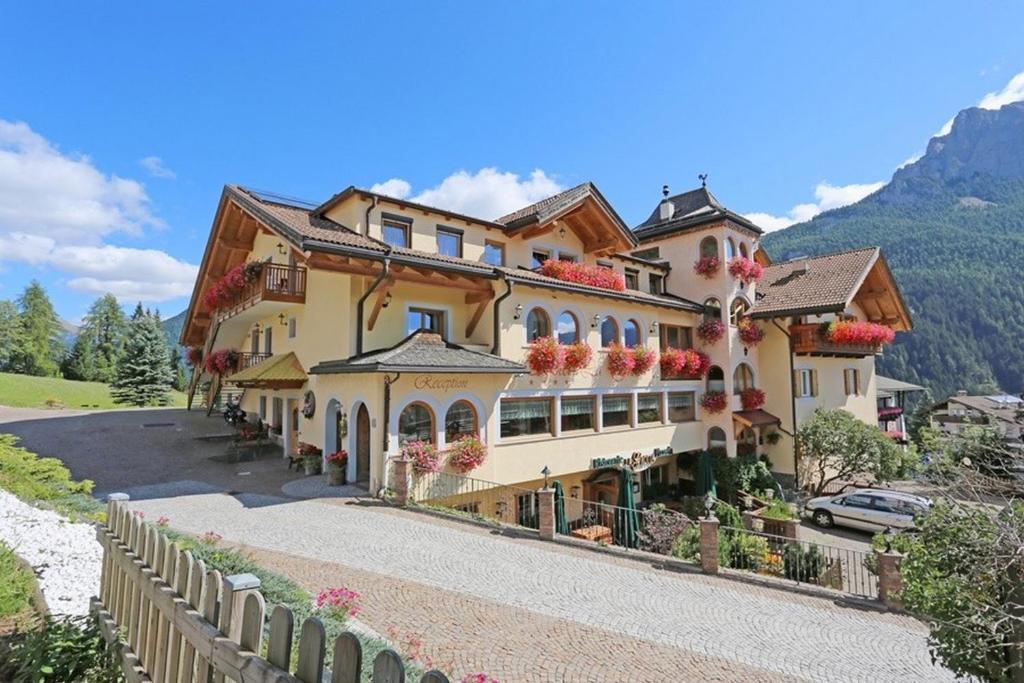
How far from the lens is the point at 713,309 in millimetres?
23672

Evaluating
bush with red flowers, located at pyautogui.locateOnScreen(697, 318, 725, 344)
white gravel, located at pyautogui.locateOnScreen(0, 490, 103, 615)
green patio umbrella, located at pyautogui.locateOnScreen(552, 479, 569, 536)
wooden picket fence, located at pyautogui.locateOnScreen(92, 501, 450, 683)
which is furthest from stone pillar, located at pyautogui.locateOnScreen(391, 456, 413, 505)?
bush with red flowers, located at pyautogui.locateOnScreen(697, 318, 725, 344)

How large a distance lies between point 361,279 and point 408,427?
470 cm

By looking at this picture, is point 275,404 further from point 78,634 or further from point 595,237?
point 78,634

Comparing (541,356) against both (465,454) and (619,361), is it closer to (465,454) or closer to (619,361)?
(619,361)

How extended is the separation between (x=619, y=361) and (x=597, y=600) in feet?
41.3

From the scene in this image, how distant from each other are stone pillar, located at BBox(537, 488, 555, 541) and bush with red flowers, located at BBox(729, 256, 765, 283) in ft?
55.0

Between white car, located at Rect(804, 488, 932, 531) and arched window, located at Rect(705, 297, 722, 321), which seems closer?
white car, located at Rect(804, 488, 932, 531)

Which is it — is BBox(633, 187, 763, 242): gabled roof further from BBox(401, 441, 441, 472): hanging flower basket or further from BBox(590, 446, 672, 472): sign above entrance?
BBox(401, 441, 441, 472): hanging flower basket

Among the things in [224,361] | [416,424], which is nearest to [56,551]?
[416,424]

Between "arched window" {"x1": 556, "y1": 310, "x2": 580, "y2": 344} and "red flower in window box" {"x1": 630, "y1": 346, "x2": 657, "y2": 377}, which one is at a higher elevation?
"arched window" {"x1": 556, "y1": 310, "x2": 580, "y2": 344}

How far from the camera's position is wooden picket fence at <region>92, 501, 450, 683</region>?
216 centimetres

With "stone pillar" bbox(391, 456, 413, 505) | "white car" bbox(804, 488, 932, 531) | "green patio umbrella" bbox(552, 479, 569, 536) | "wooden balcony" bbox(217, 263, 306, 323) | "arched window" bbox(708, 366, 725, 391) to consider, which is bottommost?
"white car" bbox(804, 488, 932, 531)

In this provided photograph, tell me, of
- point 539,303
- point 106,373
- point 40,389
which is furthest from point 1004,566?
point 106,373

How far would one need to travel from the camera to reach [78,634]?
12.8 feet
